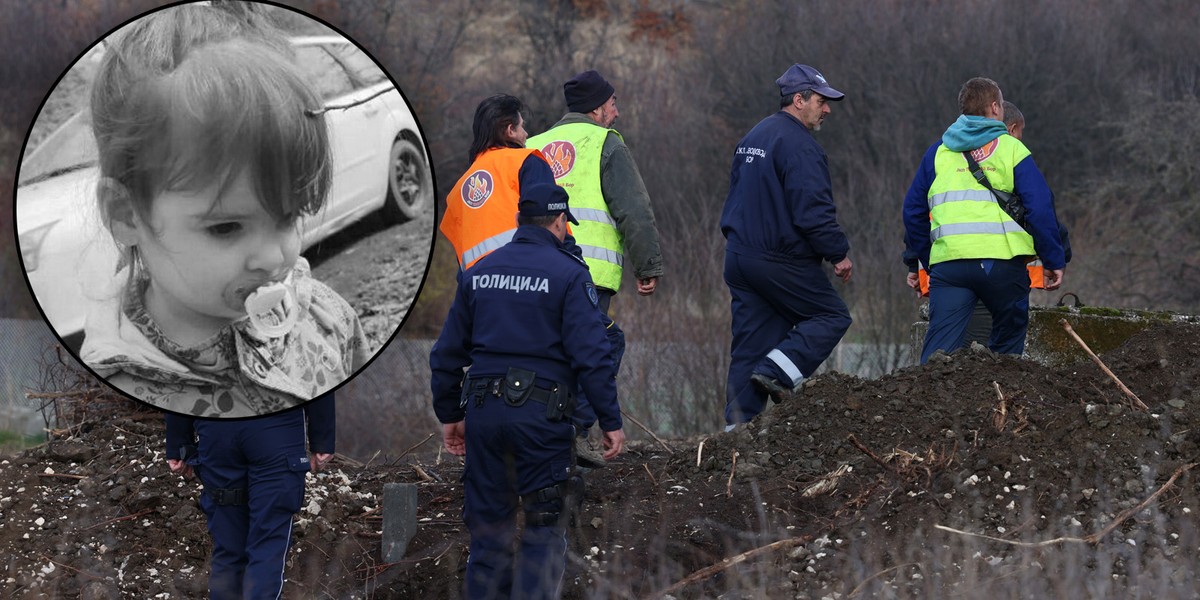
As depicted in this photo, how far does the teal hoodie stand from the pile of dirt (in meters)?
Result: 1.15

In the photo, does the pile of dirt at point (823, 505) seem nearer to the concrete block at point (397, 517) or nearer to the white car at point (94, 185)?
the concrete block at point (397, 517)

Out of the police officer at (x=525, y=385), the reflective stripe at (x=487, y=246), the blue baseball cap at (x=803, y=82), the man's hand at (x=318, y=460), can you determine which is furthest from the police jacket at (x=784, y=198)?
the man's hand at (x=318, y=460)

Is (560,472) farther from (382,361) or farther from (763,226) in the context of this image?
(382,361)

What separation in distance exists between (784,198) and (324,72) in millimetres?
3972

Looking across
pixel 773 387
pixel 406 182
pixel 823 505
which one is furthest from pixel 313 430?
pixel 773 387

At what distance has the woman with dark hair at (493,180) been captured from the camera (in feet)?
20.7

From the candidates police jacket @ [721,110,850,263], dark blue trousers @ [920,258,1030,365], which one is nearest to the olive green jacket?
police jacket @ [721,110,850,263]

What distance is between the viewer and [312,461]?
5562mm

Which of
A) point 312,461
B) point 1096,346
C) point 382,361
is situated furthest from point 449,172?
point 312,461

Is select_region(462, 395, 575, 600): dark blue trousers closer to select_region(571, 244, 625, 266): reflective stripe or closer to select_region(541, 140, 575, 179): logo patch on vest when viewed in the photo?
select_region(571, 244, 625, 266): reflective stripe

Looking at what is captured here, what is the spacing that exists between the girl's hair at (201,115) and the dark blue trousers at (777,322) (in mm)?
4096

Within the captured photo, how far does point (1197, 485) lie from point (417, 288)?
11.8 feet

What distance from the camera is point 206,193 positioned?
3709 millimetres

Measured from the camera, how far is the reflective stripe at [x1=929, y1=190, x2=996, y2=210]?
761cm
